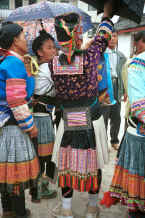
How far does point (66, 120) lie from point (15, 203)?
92 centimetres

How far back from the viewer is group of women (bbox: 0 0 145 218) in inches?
77.4

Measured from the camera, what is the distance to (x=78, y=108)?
85.4 inches

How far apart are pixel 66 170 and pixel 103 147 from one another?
1.33ft

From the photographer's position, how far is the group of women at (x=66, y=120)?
1.97 meters

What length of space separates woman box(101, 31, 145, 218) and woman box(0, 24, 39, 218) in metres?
0.76

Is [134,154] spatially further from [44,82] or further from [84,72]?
[44,82]

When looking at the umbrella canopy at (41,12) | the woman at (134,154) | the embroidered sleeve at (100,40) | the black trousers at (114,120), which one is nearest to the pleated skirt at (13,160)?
the woman at (134,154)

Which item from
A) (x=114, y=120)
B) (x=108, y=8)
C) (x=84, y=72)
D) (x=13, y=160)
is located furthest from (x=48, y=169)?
(x=114, y=120)

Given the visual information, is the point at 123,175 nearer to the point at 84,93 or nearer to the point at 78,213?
the point at 84,93

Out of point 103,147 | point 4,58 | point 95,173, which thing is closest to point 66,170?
point 95,173

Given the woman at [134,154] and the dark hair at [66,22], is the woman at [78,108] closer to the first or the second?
the dark hair at [66,22]

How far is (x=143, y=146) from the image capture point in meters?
1.96

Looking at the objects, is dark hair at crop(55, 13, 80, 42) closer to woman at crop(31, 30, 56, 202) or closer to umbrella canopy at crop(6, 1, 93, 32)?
woman at crop(31, 30, 56, 202)

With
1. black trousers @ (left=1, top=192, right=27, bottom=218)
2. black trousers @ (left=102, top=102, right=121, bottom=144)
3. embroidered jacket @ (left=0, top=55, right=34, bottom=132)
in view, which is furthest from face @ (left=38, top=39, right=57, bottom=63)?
black trousers @ (left=102, top=102, right=121, bottom=144)
